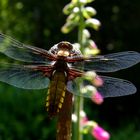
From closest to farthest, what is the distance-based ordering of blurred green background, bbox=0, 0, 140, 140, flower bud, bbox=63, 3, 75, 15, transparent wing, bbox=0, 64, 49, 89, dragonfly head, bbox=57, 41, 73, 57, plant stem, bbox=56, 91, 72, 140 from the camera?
1. plant stem, bbox=56, 91, 72, 140
2. dragonfly head, bbox=57, 41, 73, 57
3. transparent wing, bbox=0, 64, 49, 89
4. flower bud, bbox=63, 3, 75, 15
5. blurred green background, bbox=0, 0, 140, 140

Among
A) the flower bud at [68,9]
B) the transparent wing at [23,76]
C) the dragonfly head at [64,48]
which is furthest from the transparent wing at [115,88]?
the flower bud at [68,9]

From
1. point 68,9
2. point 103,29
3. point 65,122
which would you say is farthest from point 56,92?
point 103,29

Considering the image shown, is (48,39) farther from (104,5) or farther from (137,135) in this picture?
(137,135)

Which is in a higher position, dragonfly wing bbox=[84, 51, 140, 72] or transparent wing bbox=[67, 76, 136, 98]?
dragonfly wing bbox=[84, 51, 140, 72]

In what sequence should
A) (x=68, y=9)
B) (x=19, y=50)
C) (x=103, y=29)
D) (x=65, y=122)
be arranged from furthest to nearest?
(x=103, y=29), (x=68, y=9), (x=19, y=50), (x=65, y=122)

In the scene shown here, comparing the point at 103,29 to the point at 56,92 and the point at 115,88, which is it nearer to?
the point at 115,88

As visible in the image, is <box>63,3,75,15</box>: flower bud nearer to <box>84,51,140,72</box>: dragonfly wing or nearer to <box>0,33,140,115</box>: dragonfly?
<box>0,33,140,115</box>: dragonfly

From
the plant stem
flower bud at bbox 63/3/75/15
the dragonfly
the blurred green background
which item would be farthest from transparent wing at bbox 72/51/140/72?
the blurred green background
